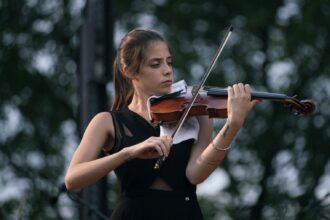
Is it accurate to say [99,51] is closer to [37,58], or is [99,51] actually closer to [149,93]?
[149,93]

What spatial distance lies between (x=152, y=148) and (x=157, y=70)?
503 millimetres

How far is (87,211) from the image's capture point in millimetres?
6734

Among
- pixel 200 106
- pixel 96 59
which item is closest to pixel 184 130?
pixel 200 106

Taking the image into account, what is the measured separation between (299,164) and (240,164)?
77 centimetres

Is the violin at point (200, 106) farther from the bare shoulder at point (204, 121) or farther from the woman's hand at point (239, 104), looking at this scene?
the woman's hand at point (239, 104)

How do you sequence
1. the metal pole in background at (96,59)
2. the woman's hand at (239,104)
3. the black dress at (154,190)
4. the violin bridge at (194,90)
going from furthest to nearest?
1. the metal pole in background at (96,59)
2. the violin bridge at (194,90)
3. the black dress at (154,190)
4. the woman's hand at (239,104)

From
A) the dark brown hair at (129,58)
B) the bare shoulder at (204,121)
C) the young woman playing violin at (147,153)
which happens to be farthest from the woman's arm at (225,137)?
the dark brown hair at (129,58)

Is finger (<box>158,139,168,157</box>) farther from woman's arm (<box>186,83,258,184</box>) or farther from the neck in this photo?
the neck

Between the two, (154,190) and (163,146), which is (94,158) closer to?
(154,190)

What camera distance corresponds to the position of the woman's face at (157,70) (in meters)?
4.63

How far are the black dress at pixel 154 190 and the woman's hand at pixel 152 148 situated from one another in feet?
0.76

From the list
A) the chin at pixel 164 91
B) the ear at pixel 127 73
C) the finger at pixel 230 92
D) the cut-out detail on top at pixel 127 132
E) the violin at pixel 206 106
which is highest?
the ear at pixel 127 73

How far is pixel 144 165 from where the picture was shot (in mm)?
4551

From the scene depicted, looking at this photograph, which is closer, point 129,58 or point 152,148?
point 152,148
